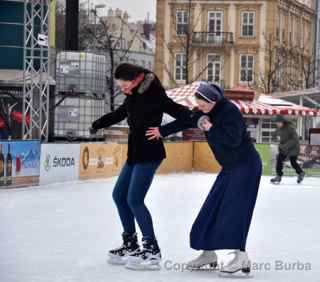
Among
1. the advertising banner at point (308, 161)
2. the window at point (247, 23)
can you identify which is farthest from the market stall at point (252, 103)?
the window at point (247, 23)

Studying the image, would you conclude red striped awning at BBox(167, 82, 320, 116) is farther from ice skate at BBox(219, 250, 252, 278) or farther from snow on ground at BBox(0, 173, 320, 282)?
ice skate at BBox(219, 250, 252, 278)

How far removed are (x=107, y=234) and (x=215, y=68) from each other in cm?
5109

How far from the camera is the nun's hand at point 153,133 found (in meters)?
6.79

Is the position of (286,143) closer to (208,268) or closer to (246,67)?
(208,268)

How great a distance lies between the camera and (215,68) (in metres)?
59.8

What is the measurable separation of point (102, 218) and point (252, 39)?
5012cm

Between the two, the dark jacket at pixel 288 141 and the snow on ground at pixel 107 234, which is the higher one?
the dark jacket at pixel 288 141

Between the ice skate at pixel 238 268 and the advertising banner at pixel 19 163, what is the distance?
29.7 feet

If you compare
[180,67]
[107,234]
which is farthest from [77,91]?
[180,67]

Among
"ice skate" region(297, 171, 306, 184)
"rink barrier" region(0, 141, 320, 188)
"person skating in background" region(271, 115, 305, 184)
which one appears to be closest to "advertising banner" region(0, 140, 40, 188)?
"rink barrier" region(0, 141, 320, 188)

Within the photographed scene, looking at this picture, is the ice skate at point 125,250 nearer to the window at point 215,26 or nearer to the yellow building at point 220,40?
the yellow building at point 220,40

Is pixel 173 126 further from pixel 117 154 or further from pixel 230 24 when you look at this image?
pixel 230 24

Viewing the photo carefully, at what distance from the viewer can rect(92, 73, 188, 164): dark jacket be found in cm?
684

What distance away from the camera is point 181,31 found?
194ft
